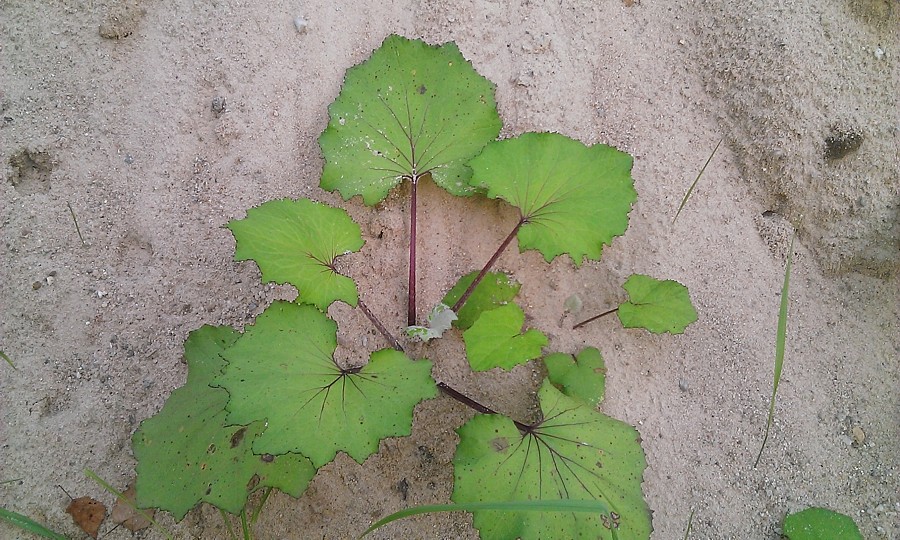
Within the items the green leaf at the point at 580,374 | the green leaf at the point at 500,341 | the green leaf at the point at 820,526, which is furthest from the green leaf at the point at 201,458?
the green leaf at the point at 820,526

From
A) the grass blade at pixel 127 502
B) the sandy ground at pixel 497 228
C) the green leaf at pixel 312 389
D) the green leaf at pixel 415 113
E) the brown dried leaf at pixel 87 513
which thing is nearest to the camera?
the green leaf at pixel 312 389

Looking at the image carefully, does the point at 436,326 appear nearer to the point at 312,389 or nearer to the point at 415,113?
the point at 312,389

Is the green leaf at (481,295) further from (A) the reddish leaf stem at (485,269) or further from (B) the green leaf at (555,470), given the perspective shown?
(B) the green leaf at (555,470)

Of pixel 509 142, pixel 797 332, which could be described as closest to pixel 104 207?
pixel 509 142

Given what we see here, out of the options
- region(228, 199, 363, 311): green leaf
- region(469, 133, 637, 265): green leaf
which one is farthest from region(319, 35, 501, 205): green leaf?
region(228, 199, 363, 311): green leaf

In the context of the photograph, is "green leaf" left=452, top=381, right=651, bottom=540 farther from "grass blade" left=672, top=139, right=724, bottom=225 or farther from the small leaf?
"grass blade" left=672, top=139, right=724, bottom=225

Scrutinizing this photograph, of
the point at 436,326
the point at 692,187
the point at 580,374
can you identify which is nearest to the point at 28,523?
the point at 436,326

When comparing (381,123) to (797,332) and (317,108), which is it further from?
(797,332)
